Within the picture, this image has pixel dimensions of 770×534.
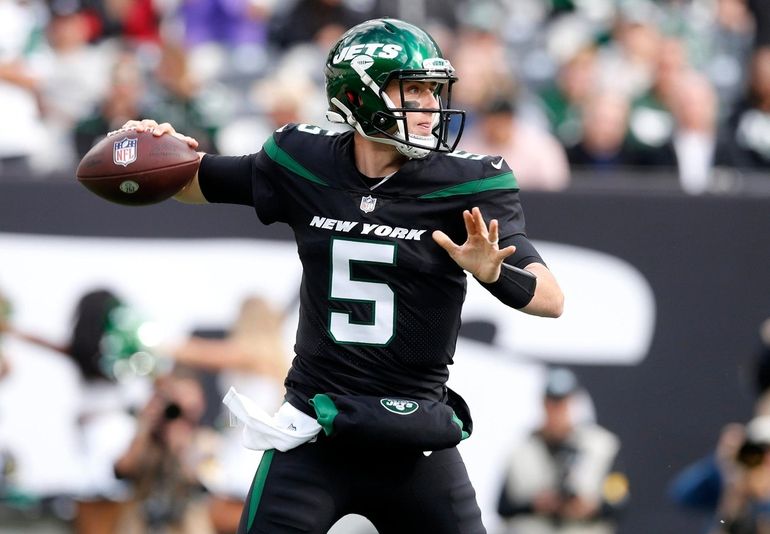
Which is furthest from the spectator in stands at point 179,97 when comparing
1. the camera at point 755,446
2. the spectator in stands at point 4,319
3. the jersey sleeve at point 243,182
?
the jersey sleeve at point 243,182

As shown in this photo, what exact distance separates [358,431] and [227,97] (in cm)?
537

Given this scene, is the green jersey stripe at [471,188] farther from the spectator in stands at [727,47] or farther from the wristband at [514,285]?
the spectator in stands at [727,47]

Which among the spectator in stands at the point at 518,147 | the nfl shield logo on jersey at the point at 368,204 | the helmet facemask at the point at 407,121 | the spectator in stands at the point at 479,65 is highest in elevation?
the spectator in stands at the point at 479,65

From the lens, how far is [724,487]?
6.77m

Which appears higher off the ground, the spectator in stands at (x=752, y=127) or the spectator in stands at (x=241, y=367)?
the spectator in stands at (x=752, y=127)

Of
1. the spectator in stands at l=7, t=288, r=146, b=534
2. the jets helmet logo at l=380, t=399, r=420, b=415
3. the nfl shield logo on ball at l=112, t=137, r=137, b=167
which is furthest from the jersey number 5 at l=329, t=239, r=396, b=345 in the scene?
the spectator in stands at l=7, t=288, r=146, b=534

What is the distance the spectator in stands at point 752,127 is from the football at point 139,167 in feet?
16.1

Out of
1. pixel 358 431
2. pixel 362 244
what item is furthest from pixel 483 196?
pixel 358 431

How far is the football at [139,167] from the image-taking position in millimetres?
4316

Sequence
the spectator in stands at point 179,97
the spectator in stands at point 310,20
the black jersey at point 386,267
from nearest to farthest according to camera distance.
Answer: the black jersey at point 386,267 < the spectator in stands at point 179,97 < the spectator in stands at point 310,20

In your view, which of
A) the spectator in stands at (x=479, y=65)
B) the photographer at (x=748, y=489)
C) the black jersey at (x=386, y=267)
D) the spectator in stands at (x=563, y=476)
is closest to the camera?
the black jersey at (x=386, y=267)

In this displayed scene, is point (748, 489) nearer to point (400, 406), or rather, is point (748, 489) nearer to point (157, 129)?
point (400, 406)

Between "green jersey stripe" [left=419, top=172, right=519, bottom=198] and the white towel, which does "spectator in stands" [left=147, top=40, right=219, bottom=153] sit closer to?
the white towel

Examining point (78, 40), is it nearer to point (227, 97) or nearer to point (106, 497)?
point (227, 97)
